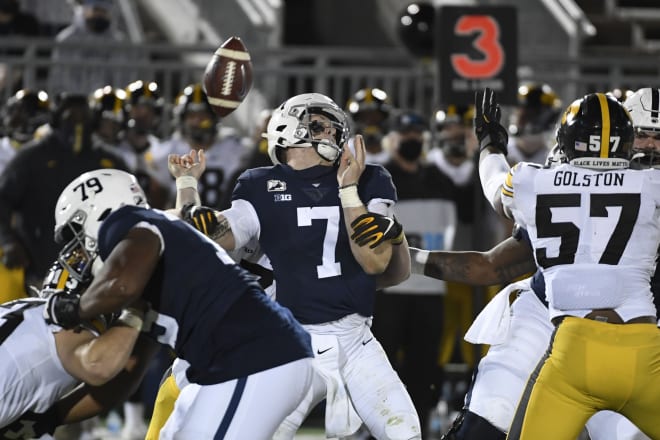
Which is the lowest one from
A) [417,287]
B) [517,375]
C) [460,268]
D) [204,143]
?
[417,287]

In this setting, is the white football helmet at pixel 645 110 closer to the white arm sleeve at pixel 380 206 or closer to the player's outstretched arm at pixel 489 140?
the player's outstretched arm at pixel 489 140

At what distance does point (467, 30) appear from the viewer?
8.71 meters

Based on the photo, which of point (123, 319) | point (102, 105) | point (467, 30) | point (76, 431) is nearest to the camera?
point (123, 319)

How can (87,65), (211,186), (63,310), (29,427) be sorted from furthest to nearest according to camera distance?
(87,65) → (211,186) → (29,427) → (63,310)

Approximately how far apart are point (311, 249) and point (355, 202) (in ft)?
1.10

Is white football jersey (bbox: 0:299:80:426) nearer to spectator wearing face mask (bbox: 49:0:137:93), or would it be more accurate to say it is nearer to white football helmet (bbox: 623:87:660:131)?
white football helmet (bbox: 623:87:660:131)

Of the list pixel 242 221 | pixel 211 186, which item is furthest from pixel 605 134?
pixel 211 186

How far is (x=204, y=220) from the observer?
5371 mm

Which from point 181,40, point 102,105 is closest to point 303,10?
point 181,40

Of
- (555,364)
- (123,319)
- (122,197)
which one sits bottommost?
(555,364)

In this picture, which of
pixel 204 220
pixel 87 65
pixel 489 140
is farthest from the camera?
pixel 87 65

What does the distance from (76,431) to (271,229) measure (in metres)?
2.86

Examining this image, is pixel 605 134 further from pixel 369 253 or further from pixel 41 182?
pixel 41 182

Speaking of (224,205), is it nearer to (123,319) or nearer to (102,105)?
(102,105)
